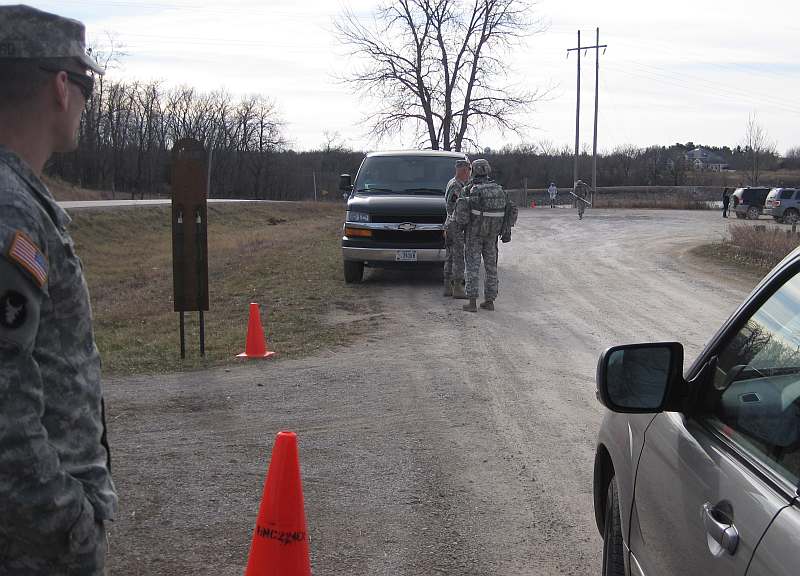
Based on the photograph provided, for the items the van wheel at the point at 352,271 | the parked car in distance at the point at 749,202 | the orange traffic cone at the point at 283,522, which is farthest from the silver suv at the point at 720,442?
the parked car in distance at the point at 749,202

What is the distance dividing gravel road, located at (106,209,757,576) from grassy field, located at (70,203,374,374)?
59 cm

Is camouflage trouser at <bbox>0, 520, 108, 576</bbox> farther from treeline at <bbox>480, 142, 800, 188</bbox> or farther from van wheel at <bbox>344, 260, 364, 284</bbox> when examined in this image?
treeline at <bbox>480, 142, 800, 188</bbox>

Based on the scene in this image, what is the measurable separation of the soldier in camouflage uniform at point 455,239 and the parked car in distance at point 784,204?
103ft

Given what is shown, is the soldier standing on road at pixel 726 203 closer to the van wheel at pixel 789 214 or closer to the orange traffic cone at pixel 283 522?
the van wheel at pixel 789 214

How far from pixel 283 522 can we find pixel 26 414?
2.09 metres

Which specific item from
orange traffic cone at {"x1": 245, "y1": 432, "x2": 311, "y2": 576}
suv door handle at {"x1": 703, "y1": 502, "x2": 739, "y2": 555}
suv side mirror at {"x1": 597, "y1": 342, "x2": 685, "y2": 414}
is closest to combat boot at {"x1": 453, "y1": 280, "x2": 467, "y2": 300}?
orange traffic cone at {"x1": 245, "y1": 432, "x2": 311, "y2": 576}

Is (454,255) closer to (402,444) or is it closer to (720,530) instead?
(402,444)

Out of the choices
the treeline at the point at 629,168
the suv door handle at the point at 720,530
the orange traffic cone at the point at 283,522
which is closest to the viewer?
the suv door handle at the point at 720,530

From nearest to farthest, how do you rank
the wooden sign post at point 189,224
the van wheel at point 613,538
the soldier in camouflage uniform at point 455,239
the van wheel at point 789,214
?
the van wheel at point 613,538, the wooden sign post at point 189,224, the soldier in camouflage uniform at point 455,239, the van wheel at point 789,214

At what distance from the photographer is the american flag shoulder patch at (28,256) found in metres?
1.78

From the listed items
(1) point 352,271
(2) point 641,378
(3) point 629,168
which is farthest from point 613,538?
(3) point 629,168

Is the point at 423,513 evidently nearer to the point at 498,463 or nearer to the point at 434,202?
the point at 498,463

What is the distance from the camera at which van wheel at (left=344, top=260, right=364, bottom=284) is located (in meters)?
15.6

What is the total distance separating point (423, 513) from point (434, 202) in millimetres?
10206
